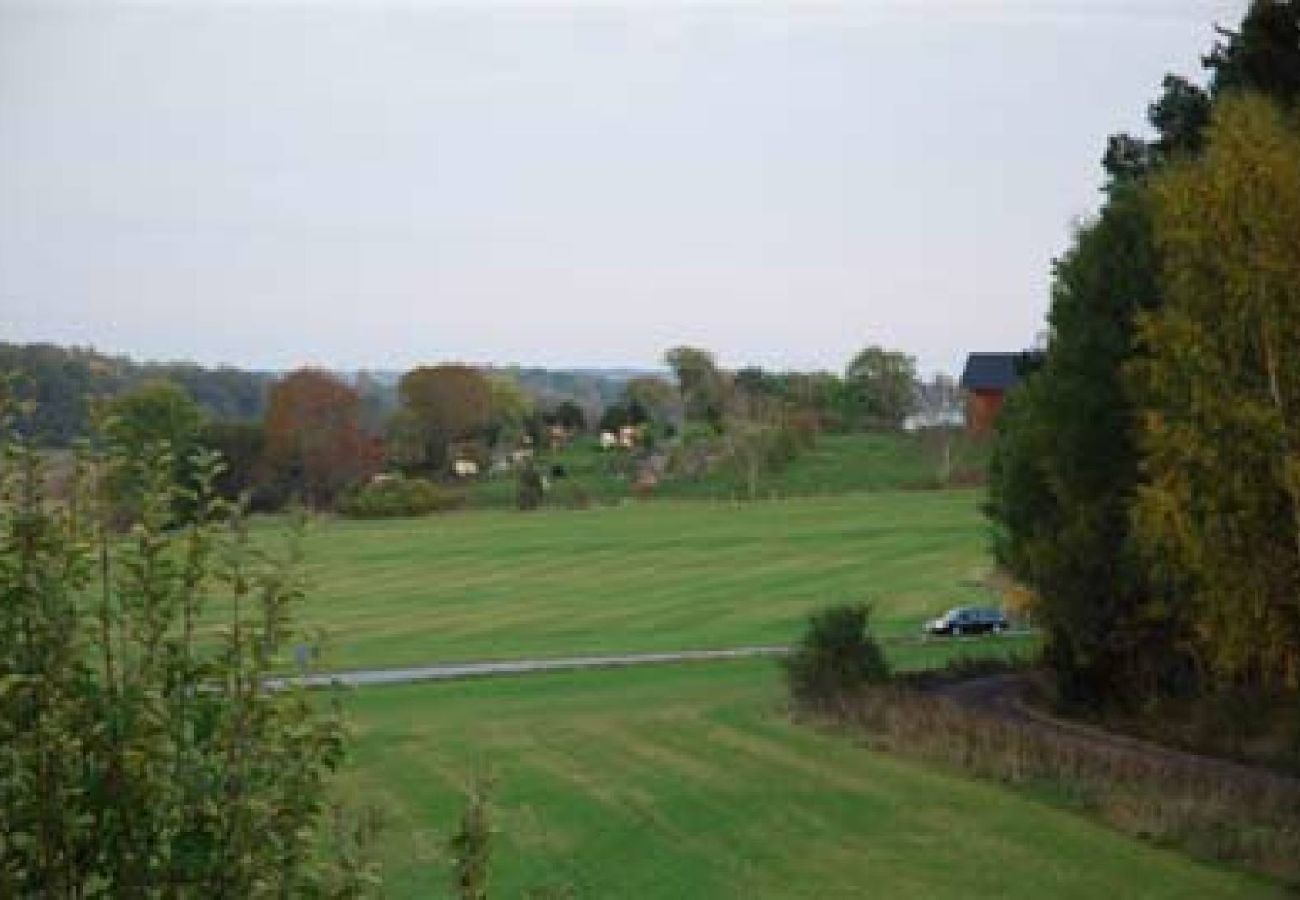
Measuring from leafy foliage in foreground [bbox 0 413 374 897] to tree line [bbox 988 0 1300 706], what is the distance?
18.4 meters

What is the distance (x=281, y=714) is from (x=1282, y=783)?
20.8m

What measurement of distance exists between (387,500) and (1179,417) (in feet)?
261

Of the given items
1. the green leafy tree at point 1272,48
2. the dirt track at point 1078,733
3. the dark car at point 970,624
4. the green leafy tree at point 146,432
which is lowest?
the dark car at point 970,624

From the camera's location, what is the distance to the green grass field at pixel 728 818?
19.0 m

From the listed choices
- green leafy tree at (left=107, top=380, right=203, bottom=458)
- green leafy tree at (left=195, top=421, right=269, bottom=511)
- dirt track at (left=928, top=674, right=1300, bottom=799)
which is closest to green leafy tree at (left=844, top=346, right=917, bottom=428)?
green leafy tree at (left=195, top=421, right=269, bottom=511)

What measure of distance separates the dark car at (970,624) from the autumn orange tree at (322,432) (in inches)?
1538

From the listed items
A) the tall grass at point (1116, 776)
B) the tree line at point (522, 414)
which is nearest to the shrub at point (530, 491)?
the tree line at point (522, 414)

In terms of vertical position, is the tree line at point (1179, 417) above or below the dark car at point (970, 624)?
above

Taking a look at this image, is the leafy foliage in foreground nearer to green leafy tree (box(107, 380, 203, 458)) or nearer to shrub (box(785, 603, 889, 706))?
green leafy tree (box(107, 380, 203, 458))

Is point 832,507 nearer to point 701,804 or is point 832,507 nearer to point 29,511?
point 701,804

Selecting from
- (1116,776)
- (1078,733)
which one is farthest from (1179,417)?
(1078,733)

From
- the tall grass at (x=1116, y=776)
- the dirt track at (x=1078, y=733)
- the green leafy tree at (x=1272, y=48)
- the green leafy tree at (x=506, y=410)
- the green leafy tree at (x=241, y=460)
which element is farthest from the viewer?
the green leafy tree at (x=506, y=410)

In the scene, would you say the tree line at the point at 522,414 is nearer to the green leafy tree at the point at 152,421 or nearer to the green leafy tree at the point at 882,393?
the green leafy tree at the point at 882,393

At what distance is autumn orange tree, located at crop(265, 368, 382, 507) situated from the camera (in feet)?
284
